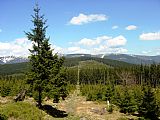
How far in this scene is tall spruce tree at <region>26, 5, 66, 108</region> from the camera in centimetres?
4050

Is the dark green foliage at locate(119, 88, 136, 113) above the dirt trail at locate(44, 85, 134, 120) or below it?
above

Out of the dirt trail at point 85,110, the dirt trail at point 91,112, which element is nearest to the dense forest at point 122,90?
the dirt trail at point 91,112

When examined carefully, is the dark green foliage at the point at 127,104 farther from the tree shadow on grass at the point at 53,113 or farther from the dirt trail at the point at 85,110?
the tree shadow on grass at the point at 53,113

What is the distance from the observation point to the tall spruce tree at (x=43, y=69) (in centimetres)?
4050

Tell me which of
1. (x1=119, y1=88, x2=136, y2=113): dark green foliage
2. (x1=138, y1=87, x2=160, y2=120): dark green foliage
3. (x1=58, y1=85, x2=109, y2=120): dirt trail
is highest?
(x1=138, y1=87, x2=160, y2=120): dark green foliage

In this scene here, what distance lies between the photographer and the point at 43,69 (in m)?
40.8

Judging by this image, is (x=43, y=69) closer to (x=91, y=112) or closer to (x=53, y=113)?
(x=53, y=113)

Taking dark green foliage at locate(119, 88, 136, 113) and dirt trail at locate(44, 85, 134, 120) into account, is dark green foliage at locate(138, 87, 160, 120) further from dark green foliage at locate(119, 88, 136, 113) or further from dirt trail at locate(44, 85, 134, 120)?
dark green foliage at locate(119, 88, 136, 113)

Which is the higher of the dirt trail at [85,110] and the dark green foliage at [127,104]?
the dark green foliage at [127,104]

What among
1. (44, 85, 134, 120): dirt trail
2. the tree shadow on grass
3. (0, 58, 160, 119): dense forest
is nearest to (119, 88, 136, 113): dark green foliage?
(0, 58, 160, 119): dense forest

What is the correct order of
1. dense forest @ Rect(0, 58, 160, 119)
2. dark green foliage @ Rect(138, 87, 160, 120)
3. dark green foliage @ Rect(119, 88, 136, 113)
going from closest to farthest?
dark green foliage @ Rect(138, 87, 160, 120)
dense forest @ Rect(0, 58, 160, 119)
dark green foliage @ Rect(119, 88, 136, 113)

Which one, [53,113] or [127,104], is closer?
[53,113]

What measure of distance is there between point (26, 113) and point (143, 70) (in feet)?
394

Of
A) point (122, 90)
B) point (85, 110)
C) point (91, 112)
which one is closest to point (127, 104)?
point (91, 112)
